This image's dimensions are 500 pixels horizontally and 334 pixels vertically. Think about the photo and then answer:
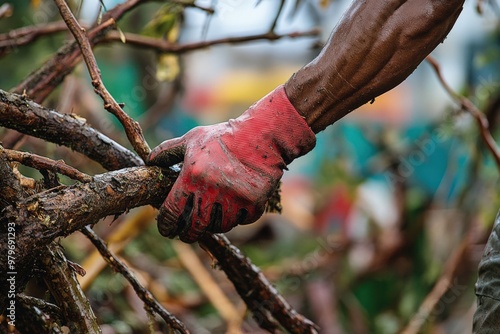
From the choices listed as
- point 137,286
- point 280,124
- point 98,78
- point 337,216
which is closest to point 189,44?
point 98,78

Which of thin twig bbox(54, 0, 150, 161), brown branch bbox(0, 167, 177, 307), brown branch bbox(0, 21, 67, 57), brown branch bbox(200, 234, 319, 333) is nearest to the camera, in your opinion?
brown branch bbox(0, 167, 177, 307)

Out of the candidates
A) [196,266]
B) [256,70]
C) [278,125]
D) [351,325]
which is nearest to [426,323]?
[351,325]

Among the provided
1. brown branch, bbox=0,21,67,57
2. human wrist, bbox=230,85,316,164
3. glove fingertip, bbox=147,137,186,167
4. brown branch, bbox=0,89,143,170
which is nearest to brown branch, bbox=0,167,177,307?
glove fingertip, bbox=147,137,186,167

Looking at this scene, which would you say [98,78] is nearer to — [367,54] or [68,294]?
[68,294]

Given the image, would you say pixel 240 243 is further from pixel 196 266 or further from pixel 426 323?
pixel 426 323

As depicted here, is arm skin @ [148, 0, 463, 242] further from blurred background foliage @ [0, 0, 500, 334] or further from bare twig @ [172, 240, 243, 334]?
bare twig @ [172, 240, 243, 334]

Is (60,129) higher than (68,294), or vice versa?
(60,129)

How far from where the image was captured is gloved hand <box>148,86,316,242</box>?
168cm

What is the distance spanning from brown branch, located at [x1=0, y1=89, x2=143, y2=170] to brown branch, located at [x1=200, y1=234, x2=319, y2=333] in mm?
357

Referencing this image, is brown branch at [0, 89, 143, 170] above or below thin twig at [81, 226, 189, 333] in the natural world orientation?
above

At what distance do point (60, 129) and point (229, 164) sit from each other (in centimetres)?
46

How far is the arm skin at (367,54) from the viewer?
1.71 metres

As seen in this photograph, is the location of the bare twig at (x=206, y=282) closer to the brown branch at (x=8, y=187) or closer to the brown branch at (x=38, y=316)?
the brown branch at (x=38, y=316)

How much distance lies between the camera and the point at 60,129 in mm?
1773
